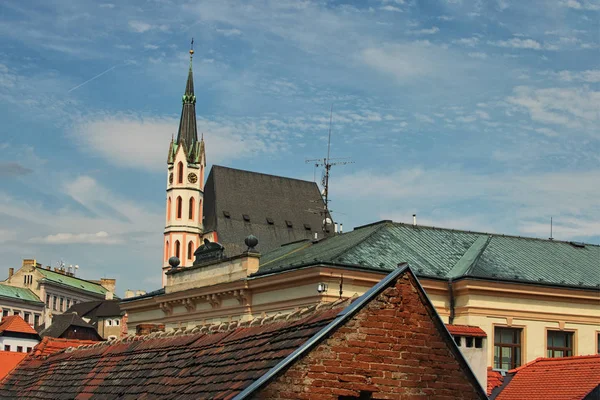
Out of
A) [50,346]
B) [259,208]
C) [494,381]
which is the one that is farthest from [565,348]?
[259,208]

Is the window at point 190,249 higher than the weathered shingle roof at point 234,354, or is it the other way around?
the window at point 190,249

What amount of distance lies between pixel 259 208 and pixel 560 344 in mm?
60679

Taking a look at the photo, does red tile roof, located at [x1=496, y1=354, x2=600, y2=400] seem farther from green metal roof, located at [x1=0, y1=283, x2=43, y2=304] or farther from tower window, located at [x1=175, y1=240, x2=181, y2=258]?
green metal roof, located at [x1=0, y1=283, x2=43, y2=304]

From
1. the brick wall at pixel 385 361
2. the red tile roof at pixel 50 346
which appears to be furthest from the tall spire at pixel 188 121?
the brick wall at pixel 385 361

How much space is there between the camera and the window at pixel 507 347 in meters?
48.8

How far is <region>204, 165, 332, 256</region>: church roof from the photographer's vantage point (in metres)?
107

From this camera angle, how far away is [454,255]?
2135 inches

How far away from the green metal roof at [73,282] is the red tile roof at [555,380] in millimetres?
134276

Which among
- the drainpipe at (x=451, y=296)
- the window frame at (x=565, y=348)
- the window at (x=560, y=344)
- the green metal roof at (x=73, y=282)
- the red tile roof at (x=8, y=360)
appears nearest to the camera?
the red tile roof at (x=8, y=360)

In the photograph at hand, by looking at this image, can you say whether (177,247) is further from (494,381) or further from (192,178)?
→ (494,381)

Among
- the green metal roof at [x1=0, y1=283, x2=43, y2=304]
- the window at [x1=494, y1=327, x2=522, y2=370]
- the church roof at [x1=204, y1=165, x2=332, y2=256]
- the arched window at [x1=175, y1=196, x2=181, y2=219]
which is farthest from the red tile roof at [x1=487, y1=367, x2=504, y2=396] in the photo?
the green metal roof at [x1=0, y1=283, x2=43, y2=304]

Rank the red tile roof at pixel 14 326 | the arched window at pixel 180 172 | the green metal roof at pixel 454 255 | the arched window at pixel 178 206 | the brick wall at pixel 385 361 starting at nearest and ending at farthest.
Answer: the brick wall at pixel 385 361, the green metal roof at pixel 454 255, the red tile roof at pixel 14 326, the arched window at pixel 178 206, the arched window at pixel 180 172

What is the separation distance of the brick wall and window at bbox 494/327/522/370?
38905 mm

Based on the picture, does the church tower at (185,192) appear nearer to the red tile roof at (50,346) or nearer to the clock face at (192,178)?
the clock face at (192,178)
